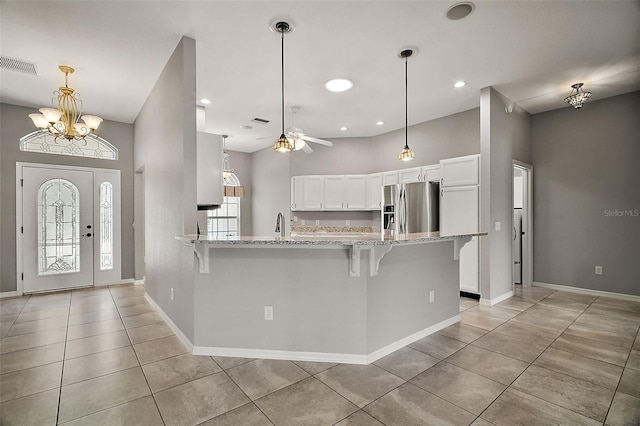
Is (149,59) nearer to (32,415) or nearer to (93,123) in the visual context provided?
(93,123)

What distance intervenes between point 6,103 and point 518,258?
863 cm

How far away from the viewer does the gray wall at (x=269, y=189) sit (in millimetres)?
7020

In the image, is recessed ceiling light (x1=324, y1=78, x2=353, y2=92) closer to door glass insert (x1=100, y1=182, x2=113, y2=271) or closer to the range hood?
the range hood

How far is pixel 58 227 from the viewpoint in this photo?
5.07 metres

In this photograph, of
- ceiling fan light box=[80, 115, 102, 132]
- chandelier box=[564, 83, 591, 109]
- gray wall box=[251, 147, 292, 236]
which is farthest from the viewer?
gray wall box=[251, 147, 292, 236]

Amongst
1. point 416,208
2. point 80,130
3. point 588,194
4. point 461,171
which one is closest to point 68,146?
Answer: point 80,130

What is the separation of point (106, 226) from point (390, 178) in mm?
5248

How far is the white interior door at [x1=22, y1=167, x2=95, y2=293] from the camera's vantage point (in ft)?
15.9

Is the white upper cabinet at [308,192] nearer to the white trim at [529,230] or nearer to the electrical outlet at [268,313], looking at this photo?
the white trim at [529,230]

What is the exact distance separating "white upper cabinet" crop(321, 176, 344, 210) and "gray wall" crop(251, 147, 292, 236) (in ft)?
2.73

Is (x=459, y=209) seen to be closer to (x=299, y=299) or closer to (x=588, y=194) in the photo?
(x=588, y=194)

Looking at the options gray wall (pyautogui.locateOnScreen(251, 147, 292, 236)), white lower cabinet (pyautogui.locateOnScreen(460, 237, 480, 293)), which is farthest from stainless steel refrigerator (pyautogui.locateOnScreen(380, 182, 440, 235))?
gray wall (pyautogui.locateOnScreen(251, 147, 292, 236))

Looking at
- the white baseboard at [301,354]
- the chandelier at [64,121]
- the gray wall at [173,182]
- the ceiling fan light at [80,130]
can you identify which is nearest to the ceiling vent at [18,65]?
the chandelier at [64,121]

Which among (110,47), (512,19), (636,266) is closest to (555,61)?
(512,19)
